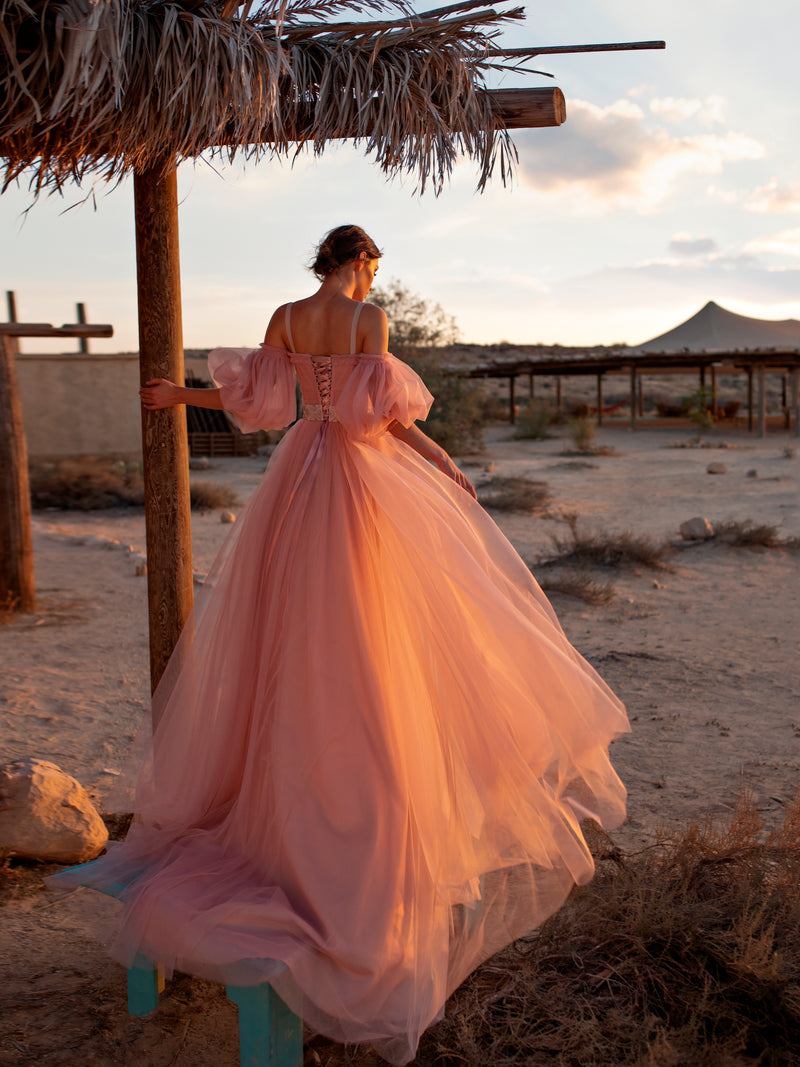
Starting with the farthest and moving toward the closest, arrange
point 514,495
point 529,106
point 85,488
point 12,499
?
point 85,488 < point 514,495 < point 12,499 < point 529,106

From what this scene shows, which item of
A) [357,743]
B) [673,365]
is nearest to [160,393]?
[357,743]

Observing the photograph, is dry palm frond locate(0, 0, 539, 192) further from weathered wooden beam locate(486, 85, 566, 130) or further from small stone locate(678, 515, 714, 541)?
small stone locate(678, 515, 714, 541)

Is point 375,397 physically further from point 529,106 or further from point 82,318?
point 82,318

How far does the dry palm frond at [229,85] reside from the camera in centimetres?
240

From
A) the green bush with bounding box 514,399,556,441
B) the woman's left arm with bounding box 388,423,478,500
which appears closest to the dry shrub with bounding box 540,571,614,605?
the woman's left arm with bounding box 388,423,478,500

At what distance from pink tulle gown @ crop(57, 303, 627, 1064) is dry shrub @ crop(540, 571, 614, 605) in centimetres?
484

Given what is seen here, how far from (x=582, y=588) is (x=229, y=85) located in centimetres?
569

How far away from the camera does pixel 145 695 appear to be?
5.57 metres

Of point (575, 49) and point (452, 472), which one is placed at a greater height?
point (575, 49)

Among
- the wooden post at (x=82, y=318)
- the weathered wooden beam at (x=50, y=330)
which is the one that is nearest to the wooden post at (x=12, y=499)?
the weathered wooden beam at (x=50, y=330)

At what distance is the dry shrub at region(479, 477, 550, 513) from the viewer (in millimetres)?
12477

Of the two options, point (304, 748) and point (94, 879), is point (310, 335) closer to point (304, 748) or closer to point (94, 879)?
point (304, 748)

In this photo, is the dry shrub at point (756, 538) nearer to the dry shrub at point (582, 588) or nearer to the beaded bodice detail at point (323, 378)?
the dry shrub at point (582, 588)

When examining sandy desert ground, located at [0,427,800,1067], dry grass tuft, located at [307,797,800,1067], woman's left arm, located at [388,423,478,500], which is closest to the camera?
dry grass tuft, located at [307,797,800,1067]
